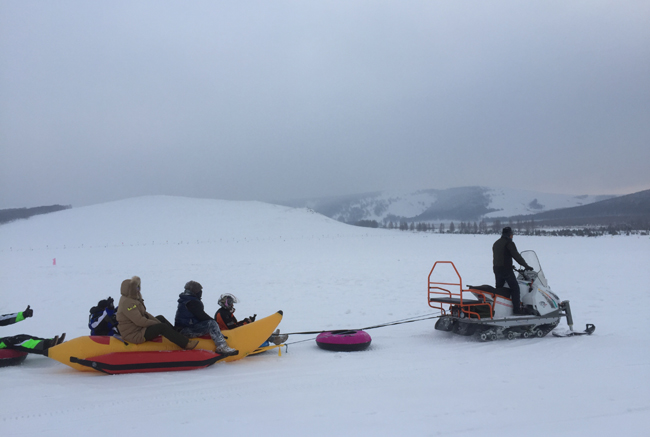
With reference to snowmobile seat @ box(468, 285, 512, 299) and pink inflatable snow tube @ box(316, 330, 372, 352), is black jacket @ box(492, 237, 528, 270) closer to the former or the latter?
snowmobile seat @ box(468, 285, 512, 299)

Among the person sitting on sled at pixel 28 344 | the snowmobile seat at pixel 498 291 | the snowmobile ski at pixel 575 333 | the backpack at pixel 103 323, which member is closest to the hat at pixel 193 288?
the backpack at pixel 103 323

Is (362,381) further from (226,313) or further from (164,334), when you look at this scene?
(164,334)

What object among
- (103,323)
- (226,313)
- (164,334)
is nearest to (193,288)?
(164,334)

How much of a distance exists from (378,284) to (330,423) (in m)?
9.76

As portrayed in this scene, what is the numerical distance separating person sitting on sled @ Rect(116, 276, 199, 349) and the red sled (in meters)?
0.16

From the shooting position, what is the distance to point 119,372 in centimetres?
554

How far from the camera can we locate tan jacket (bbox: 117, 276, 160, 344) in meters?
5.60

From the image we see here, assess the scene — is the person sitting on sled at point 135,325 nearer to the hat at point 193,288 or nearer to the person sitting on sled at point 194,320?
the person sitting on sled at point 194,320

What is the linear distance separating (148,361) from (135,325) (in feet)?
1.72

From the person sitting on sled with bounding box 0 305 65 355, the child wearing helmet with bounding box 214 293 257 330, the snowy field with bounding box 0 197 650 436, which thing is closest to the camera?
the snowy field with bounding box 0 197 650 436

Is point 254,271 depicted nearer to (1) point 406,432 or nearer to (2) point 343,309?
(2) point 343,309

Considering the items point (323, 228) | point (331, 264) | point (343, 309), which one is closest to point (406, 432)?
point (343, 309)

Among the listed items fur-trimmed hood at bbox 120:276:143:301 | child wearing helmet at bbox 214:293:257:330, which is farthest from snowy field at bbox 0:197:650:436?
fur-trimmed hood at bbox 120:276:143:301

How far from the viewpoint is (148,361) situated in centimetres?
557
